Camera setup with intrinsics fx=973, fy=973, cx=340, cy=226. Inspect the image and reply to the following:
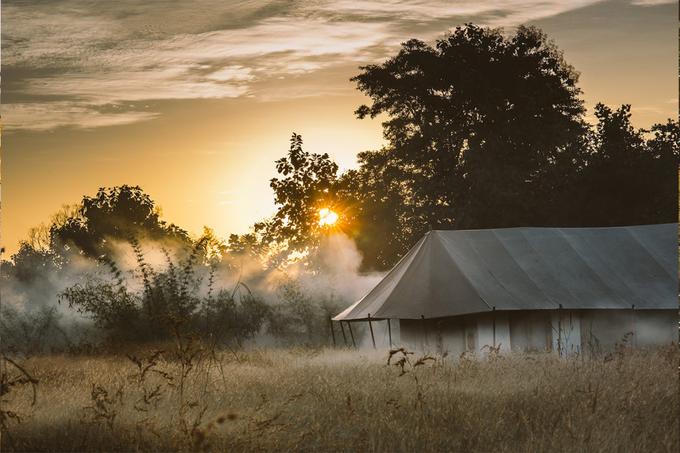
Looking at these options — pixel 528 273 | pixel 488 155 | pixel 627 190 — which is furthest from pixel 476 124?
pixel 528 273

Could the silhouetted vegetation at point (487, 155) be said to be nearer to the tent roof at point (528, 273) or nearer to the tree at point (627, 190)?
the tree at point (627, 190)

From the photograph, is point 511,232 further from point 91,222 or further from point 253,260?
point 91,222

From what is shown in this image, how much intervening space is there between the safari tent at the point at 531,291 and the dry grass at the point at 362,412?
12882 millimetres

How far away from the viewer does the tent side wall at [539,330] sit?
26172 millimetres

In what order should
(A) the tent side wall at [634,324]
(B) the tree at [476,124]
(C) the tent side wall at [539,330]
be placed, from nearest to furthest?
(C) the tent side wall at [539,330]
(A) the tent side wall at [634,324]
(B) the tree at [476,124]

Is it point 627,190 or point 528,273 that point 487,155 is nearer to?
point 627,190

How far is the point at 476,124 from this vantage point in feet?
139

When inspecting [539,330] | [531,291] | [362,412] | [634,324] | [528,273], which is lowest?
[634,324]

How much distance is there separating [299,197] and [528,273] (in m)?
21.1

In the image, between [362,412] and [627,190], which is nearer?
[362,412]

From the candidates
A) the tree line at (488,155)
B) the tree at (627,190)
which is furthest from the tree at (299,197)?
the tree at (627,190)

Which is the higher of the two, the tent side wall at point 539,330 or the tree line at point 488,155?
the tree line at point 488,155

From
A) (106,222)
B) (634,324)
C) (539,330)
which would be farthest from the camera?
(106,222)

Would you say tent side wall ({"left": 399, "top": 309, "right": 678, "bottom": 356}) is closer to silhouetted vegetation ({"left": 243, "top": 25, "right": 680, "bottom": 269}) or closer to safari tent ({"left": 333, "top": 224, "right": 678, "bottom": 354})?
safari tent ({"left": 333, "top": 224, "right": 678, "bottom": 354})
